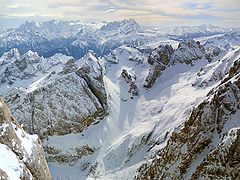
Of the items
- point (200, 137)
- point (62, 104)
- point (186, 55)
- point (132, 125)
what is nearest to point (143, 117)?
point (132, 125)

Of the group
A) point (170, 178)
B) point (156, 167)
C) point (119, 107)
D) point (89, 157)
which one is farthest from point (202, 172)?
point (119, 107)

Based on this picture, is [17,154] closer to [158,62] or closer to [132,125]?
[132,125]

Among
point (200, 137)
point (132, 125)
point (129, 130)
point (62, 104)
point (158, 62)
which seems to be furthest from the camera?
point (158, 62)

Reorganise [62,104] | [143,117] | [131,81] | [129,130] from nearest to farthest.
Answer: [129,130], [62,104], [143,117], [131,81]

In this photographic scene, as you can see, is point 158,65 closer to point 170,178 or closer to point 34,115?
point 34,115

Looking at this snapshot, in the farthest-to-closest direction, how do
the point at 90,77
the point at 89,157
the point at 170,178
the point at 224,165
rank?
the point at 90,77 < the point at 89,157 < the point at 170,178 < the point at 224,165

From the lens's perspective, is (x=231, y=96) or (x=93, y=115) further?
(x=93, y=115)
